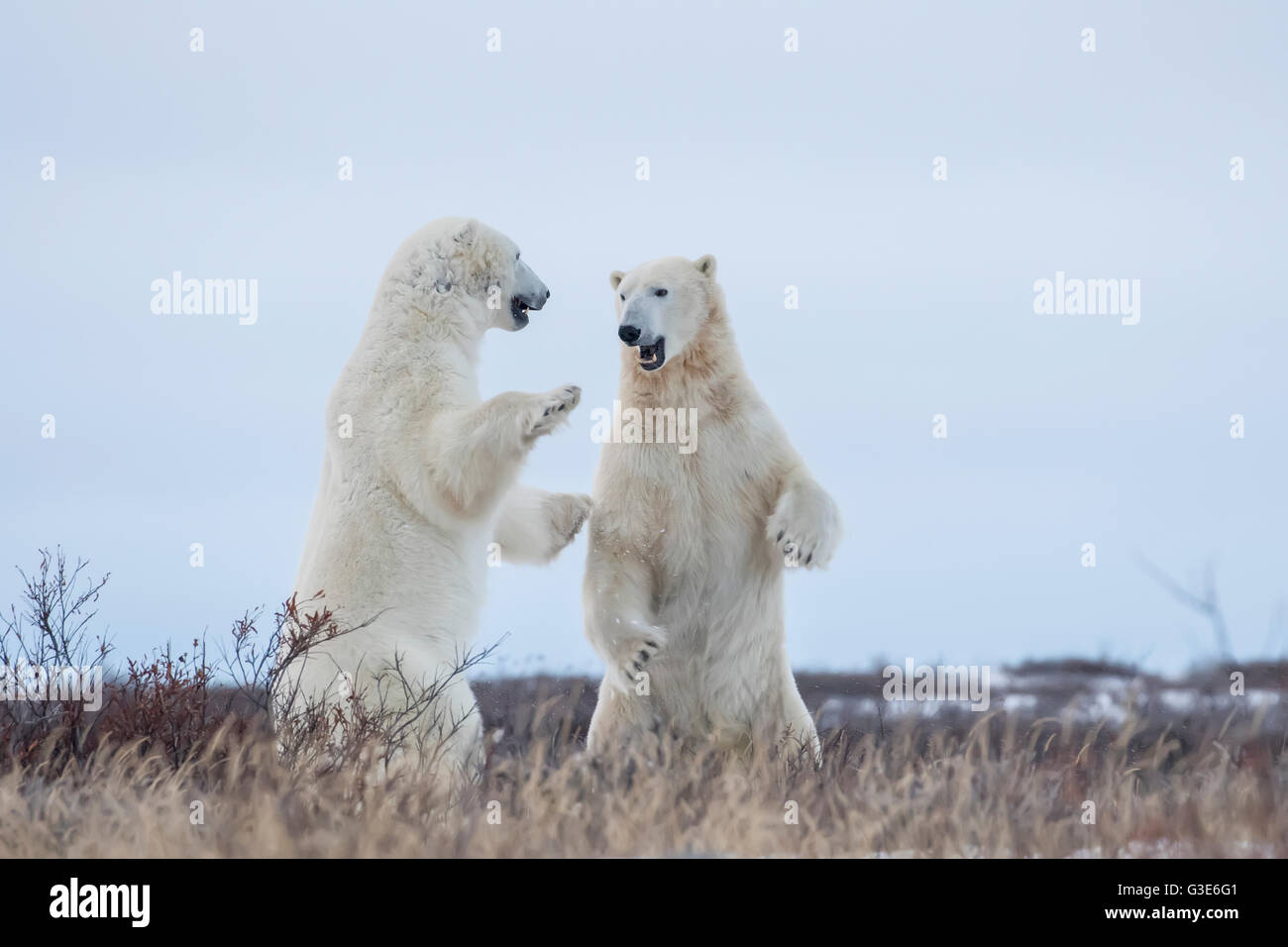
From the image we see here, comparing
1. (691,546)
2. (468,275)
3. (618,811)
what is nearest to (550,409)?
(691,546)

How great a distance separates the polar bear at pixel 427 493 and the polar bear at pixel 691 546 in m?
0.33

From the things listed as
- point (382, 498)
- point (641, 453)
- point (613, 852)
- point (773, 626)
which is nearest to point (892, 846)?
point (613, 852)

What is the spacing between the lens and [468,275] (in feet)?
18.1

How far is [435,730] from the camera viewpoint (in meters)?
4.80

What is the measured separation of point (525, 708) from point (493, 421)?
1.70 metres


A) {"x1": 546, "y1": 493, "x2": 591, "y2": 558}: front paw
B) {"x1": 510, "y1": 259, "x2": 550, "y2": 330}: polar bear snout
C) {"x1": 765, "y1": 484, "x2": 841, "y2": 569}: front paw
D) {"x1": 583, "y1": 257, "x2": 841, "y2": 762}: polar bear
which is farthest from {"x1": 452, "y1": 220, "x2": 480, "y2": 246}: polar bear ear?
{"x1": 765, "y1": 484, "x2": 841, "y2": 569}: front paw

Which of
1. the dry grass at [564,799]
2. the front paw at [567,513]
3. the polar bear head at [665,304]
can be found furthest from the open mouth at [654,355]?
the dry grass at [564,799]

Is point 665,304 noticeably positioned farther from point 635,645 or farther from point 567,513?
point 635,645

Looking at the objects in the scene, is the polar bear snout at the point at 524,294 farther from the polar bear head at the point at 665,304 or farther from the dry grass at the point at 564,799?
the dry grass at the point at 564,799

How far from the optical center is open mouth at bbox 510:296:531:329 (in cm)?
568

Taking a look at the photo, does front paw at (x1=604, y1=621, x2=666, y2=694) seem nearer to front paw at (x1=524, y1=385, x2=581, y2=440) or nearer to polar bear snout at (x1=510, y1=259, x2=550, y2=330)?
front paw at (x1=524, y1=385, x2=581, y2=440)

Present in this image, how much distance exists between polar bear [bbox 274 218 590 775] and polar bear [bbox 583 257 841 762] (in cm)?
33

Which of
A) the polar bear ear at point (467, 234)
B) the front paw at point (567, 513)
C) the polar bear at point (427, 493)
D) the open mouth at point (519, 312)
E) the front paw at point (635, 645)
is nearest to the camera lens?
the polar bear at point (427, 493)

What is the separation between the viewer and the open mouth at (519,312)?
5.68 m
